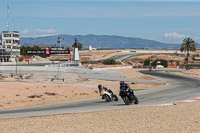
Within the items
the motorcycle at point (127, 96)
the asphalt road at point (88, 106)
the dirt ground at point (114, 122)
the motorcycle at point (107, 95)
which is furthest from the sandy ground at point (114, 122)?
the motorcycle at point (107, 95)

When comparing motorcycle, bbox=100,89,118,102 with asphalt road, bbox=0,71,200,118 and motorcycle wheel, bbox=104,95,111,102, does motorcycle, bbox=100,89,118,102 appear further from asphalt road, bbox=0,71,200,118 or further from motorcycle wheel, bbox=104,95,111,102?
asphalt road, bbox=0,71,200,118

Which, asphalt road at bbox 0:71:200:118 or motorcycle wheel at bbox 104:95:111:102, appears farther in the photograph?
motorcycle wheel at bbox 104:95:111:102

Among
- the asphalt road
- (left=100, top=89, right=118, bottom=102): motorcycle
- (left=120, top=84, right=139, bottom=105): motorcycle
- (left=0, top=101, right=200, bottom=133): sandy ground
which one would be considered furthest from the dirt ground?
(left=100, top=89, right=118, bottom=102): motorcycle

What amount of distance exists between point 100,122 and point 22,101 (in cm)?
1593

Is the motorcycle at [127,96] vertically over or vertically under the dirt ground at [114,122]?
over

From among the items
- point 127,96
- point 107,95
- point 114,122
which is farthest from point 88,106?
point 114,122

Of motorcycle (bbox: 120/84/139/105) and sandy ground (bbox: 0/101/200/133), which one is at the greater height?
motorcycle (bbox: 120/84/139/105)

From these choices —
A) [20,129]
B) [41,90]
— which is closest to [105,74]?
[41,90]

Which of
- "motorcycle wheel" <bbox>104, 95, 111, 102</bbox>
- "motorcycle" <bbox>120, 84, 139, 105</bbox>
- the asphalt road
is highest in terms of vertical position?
"motorcycle" <bbox>120, 84, 139, 105</bbox>

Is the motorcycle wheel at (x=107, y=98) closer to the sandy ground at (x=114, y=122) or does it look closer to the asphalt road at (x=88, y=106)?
the asphalt road at (x=88, y=106)

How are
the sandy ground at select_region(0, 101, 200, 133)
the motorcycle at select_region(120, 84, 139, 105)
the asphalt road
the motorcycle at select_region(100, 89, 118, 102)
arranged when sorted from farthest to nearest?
the motorcycle at select_region(100, 89, 118, 102) < the motorcycle at select_region(120, 84, 139, 105) < the asphalt road < the sandy ground at select_region(0, 101, 200, 133)

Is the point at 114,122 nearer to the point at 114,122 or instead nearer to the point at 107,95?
the point at 114,122

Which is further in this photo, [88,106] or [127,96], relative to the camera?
[88,106]

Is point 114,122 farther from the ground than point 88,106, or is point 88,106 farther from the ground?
point 114,122
